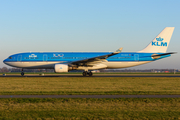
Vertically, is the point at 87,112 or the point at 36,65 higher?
the point at 36,65

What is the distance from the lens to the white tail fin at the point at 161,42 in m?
39.2

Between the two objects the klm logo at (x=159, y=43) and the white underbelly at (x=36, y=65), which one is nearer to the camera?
the white underbelly at (x=36, y=65)

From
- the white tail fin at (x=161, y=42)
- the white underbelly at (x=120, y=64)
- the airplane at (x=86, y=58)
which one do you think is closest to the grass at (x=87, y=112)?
the airplane at (x=86, y=58)

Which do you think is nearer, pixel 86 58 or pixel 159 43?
pixel 86 58

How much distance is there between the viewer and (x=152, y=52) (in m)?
38.9

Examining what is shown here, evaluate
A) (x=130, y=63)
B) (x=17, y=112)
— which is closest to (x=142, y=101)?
(x=17, y=112)

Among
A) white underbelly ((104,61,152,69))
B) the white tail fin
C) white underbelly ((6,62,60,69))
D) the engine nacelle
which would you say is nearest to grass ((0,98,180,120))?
the engine nacelle

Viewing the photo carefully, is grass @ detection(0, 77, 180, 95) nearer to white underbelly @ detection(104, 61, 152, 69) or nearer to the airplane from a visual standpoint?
the airplane

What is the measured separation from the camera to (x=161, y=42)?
3934cm

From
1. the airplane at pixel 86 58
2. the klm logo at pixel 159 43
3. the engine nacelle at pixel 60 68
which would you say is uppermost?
the klm logo at pixel 159 43

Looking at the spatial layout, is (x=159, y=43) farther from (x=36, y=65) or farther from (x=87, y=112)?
(x=87, y=112)

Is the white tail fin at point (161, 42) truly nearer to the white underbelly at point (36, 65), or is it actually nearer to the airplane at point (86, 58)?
the airplane at point (86, 58)

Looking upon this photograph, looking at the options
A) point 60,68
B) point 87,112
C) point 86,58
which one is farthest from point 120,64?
point 87,112

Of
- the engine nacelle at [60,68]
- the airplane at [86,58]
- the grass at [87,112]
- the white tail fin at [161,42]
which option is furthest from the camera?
the white tail fin at [161,42]
